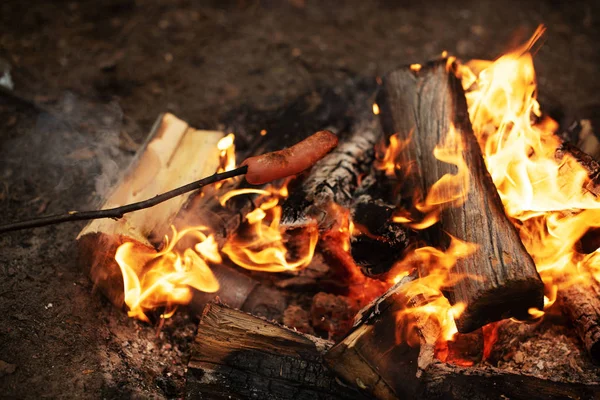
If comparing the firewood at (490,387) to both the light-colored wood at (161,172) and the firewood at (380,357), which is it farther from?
the light-colored wood at (161,172)

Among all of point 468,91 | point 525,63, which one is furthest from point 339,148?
point 525,63

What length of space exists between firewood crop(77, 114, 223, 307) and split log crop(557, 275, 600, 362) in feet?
7.02

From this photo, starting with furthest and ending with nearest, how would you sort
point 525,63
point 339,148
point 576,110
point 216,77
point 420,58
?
point 420,58 → point 216,77 → point 576,110 → point 339,148 → point 525,63

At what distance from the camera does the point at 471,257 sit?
233 centimetres

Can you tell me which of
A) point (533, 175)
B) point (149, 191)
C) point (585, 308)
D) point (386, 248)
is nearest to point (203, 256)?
point (149, 191)

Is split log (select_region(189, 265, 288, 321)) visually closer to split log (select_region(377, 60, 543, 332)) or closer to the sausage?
the sausage

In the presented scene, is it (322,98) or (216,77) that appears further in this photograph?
(216,77)

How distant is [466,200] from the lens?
253 cm

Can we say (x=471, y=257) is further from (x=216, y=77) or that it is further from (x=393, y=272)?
(x=216, y=77)

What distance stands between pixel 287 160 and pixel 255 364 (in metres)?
1.03

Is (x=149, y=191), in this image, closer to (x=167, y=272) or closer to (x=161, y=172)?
(x=161, y=172)

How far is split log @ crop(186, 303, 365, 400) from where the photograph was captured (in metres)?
2.30

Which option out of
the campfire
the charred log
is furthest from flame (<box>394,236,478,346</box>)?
the charred log

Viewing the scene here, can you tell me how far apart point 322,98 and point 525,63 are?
4.74 feet
